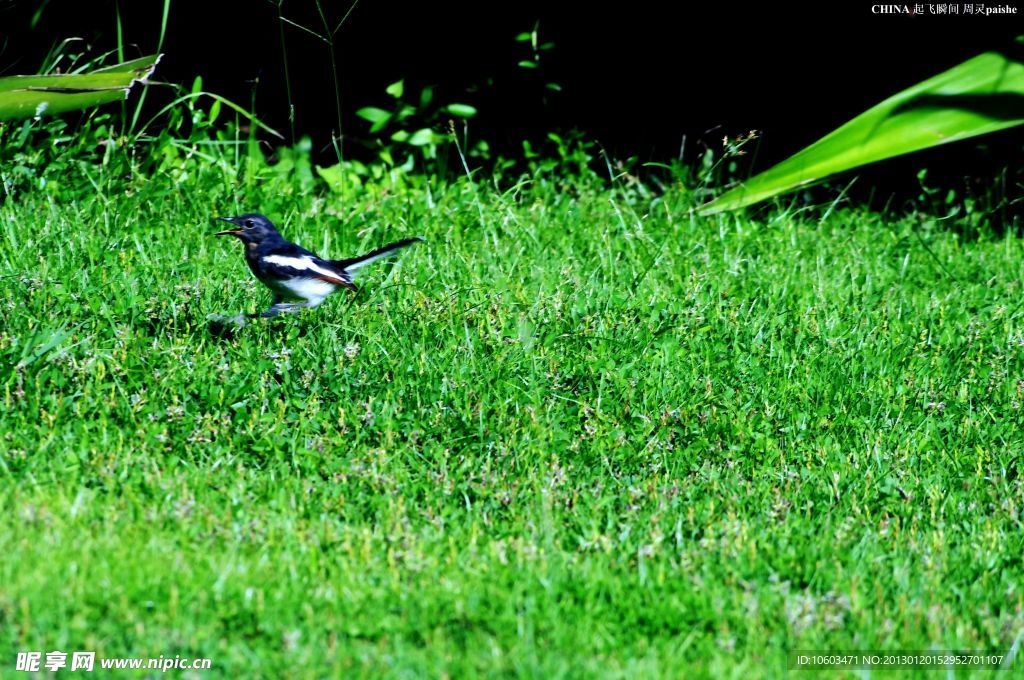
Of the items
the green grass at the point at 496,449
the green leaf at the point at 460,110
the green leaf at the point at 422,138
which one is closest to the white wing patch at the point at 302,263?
the green grass at the point at 496,449

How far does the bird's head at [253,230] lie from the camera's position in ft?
14.9

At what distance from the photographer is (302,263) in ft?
14.1

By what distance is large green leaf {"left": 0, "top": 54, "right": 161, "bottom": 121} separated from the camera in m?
4.77

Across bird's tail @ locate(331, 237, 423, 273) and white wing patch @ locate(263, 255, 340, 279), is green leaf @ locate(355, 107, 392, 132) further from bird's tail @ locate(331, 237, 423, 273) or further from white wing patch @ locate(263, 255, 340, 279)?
white wing patch @ locate(263, 255, 340, 279)

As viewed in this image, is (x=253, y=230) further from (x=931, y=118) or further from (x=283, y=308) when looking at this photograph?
(x=931, y=118)

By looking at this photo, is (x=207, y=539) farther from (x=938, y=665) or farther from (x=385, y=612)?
(x=938, y=665)

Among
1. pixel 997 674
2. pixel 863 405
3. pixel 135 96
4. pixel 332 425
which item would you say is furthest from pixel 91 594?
pixel 135 96

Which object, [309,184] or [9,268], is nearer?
[9,268]

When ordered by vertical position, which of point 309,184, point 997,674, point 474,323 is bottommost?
point 997,674

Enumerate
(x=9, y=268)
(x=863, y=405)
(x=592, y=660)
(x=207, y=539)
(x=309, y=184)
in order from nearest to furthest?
(x=592, y=660)
(x=207, y=539)
(x=863, y=405)
(x=9, y=268)
(x=309, y=184)

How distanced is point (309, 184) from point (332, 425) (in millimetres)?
2992

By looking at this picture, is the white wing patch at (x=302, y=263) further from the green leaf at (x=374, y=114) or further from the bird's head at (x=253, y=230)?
the green leaf at (x=374, y=114)

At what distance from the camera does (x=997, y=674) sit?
2.91 meters

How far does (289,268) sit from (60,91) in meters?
1.42
